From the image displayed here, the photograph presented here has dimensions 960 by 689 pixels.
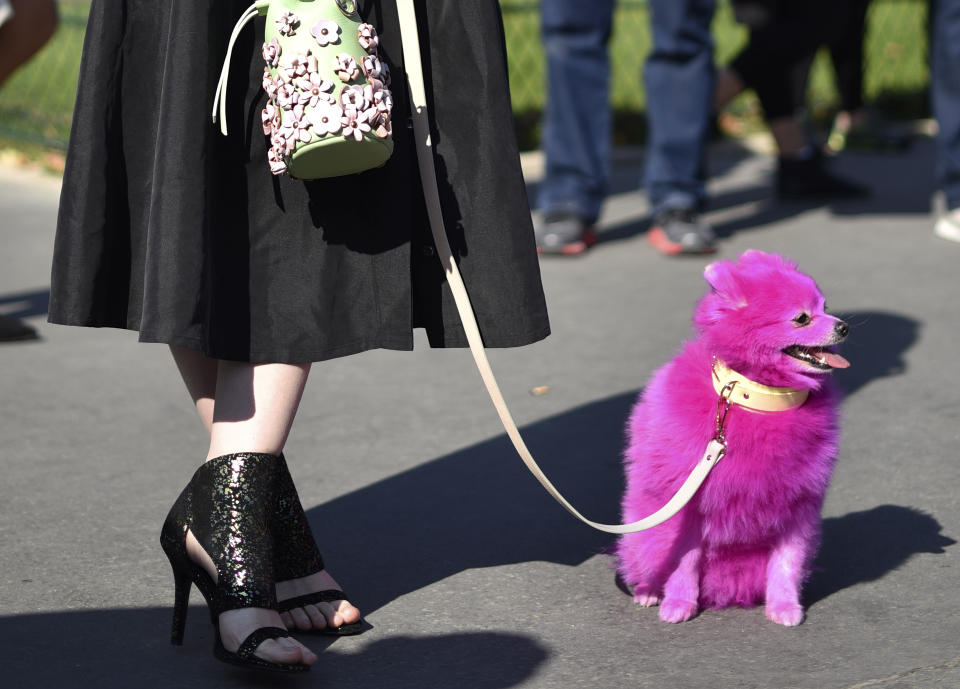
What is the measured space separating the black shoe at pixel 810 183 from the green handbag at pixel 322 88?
5.13 meters

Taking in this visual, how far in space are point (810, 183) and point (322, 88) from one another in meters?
5.29

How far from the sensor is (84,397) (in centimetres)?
429

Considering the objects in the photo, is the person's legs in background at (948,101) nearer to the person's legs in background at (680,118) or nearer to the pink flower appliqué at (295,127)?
the person's legs in background at (680,118)

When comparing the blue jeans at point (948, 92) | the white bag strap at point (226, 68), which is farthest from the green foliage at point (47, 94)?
the white bag strap at point (226, 68)

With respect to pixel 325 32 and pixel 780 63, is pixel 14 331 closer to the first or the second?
pixel 325 32

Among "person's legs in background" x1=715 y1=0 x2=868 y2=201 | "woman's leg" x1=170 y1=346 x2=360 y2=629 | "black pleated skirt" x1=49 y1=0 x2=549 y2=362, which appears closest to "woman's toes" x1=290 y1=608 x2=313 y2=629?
"woman's leg" x1=170 y1=346 x2=360 y2=629

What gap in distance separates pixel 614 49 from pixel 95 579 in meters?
8.25

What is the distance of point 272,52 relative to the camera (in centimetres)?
230

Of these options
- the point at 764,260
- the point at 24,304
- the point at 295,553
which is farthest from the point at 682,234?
the point at 295,553

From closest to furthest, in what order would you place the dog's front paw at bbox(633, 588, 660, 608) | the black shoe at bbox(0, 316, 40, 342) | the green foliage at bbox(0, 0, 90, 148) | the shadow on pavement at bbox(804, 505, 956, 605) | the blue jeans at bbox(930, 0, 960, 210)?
the dog's front paw at bbox(633, 588, 660, 608) < the shadow on pavement at bbox(804, 505, 956, 605) < the black shoe at bbox(0, 316, 40, 342) < the blue jeans at bbox(930, 0, 960, 210) < the green foliage at bbox(0, 0, 90, 148)

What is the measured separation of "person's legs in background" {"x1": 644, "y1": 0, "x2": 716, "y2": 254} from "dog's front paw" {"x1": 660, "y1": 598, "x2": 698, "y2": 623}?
3.30m

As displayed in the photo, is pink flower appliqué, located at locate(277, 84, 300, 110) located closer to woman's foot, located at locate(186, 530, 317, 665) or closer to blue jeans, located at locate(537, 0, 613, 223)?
woman's foot, located at locate(186, 530, 317, 665)

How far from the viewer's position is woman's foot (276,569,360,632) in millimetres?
2676

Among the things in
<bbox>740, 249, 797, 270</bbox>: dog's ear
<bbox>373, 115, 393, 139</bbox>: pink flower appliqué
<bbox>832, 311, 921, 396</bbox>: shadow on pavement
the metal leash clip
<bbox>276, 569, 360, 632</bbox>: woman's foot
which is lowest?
<bbox>832, 311, 921, 396</bbox>: shadow on pavement
